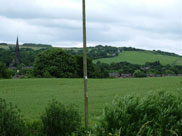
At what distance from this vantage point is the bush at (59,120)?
10820 mm

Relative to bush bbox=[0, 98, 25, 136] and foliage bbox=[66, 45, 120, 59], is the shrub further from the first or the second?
foliage bbox=[66, 45, 120, 59]

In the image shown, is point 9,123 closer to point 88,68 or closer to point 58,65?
point 58,65

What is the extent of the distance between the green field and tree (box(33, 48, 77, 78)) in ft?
131

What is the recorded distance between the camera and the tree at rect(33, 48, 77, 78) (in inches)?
2892

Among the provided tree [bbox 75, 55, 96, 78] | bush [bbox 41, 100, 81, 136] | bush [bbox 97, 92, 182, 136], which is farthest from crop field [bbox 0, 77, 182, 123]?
tree [bbox 75, 55, 96, 78]

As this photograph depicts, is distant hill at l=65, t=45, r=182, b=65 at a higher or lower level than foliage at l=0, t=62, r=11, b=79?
higher

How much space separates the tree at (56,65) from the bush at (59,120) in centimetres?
6074

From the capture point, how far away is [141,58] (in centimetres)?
12188

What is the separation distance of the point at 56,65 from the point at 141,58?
53872 mm

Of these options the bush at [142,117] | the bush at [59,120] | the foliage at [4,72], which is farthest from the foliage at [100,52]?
the bush at [142,117]

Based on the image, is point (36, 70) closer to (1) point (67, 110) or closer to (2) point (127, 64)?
(2) point (127, 64)

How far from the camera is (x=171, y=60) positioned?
116 m

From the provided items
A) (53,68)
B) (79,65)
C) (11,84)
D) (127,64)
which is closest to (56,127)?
(11,84)

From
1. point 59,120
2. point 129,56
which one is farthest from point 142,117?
point 129,56
